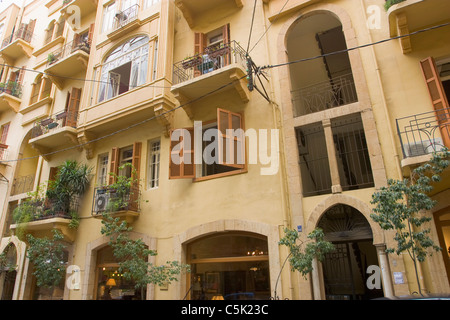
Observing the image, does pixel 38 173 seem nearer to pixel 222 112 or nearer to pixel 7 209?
pixel 7 209

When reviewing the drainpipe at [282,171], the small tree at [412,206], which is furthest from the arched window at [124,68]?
the small tree at [412,206]

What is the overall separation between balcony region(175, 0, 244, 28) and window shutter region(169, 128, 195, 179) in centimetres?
477

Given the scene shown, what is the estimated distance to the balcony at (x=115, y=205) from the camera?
11305 millimetres

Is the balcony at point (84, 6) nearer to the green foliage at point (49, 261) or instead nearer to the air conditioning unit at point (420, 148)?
the green foliage at point (49, 261)

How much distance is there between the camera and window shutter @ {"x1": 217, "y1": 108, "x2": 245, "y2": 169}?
32.2ft

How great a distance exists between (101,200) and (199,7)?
824cm

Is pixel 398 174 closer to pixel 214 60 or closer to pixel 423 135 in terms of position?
pixel 423 135

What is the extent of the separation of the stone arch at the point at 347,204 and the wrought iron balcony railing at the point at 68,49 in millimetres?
13194

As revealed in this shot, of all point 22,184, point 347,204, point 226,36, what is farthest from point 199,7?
point 22,184

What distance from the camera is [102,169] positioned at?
547 inches

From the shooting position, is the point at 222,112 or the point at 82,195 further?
the point at 82,195
